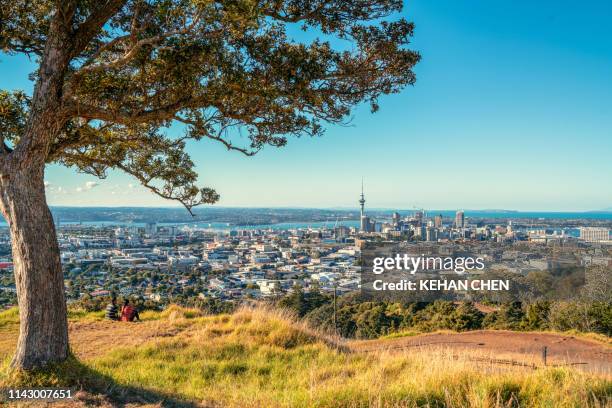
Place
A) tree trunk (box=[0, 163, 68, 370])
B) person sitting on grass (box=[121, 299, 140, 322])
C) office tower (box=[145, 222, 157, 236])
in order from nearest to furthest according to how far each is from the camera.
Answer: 1. tree trunk (box=[0, 163, 68, 370])
2. person sitting on grass (box=[121, 299, 140, 322])
3. office tower (box=[145, 222, 157, 236])

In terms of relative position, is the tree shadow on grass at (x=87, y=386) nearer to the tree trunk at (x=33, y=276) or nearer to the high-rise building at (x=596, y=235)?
the tree trunk at (x=33, y=276)

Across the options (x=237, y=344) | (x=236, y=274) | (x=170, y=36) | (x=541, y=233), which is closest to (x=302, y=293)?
(x=236, y=274)

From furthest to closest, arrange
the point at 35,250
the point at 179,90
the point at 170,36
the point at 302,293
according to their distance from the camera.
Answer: the point at 302,293
the point at 179,90
the point at 170,36
the point at 35,250

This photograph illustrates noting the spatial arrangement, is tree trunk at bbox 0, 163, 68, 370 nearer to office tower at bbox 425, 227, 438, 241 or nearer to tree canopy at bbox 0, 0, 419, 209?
tree canopy at bbox 0, 0, 419, 209

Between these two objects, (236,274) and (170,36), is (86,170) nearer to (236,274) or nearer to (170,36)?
(170,36)

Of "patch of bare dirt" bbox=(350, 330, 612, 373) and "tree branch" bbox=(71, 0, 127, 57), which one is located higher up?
"tree branch" bbox=(71, 0, 127, 57)

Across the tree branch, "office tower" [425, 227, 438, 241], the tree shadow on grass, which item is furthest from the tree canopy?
"office tower" [425, 227, 438, 241]
